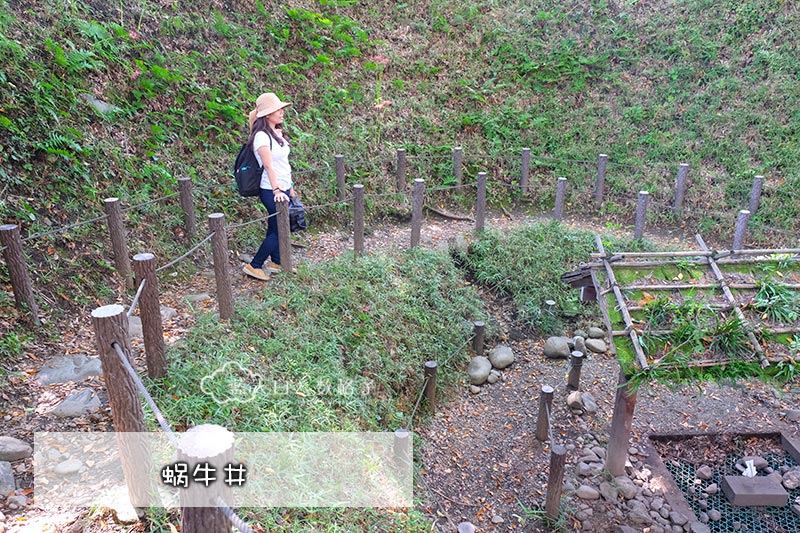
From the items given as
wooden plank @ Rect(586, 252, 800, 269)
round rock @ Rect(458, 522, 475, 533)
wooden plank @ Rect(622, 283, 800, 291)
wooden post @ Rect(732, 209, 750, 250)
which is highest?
wooden plank @ Rect(586, 252, 800, 269)

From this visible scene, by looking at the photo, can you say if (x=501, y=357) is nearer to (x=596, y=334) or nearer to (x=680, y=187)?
(x=596, y=334)

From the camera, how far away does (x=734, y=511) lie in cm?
500

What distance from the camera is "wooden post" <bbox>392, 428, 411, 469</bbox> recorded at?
453 cm

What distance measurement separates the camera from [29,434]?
11.8ft

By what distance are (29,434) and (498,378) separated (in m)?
5.30

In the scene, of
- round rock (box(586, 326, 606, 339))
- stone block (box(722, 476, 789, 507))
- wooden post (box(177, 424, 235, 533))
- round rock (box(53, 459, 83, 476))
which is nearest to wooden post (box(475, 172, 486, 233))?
round rock (box(586, 326, 606, 339))

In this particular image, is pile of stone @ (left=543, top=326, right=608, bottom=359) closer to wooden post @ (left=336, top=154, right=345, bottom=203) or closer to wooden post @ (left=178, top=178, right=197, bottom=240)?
wooden post @ (left=336, top=154, right=345, bottom=203)

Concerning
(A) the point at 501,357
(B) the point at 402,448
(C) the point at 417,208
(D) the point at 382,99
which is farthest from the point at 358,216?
(D) the point at 382,99

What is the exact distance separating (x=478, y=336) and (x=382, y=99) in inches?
229

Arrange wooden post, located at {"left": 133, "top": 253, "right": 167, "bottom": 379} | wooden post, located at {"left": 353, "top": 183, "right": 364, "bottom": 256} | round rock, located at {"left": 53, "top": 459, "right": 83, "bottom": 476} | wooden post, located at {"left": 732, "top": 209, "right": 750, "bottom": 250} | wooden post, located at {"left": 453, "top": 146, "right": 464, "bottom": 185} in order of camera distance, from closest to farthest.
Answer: round rock, located at {"left": 53, "top": 459, "right": 83, "bottom": 476}
wooden post, located at {"left": 133, "top": 253, "right": 167, "bottom": 379}
wooden post, located at {"left": 353, "top": 183, "right": 364, "bottom": 256}
wooden post, located at {"left": 732, "top": 209, "right": 750, "bottom": 250}
wooden post, located at {"left": 453, "top": 146, "right": 464, "bottom": 185}

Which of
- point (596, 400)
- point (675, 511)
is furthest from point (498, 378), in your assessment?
point (675, 511)

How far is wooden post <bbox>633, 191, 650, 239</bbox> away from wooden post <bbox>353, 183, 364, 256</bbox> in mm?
A: 4826

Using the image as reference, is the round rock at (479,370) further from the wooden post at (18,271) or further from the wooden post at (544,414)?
the wooden post at (18,271)

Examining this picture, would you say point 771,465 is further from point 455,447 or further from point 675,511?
point 455,447
